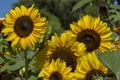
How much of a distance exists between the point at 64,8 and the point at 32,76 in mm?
50111

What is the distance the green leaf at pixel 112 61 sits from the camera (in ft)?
3.57

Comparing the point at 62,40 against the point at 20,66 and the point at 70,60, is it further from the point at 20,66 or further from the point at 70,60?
the point at 20,66

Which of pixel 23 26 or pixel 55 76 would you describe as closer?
pixel 55 76

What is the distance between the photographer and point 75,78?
1.75 metres

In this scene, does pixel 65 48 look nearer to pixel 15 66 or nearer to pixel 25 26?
pixel 25 26

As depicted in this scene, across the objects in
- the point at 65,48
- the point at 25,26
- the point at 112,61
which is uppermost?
the point at 25,26

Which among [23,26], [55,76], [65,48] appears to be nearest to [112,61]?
[55,76]

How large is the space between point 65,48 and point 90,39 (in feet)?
0.50

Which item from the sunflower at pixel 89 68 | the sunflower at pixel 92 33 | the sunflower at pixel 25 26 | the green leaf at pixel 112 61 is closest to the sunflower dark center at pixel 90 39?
the sunflower at pixel 92 33

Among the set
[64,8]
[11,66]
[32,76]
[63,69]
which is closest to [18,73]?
[11,66]

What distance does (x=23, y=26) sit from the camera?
2309 mm

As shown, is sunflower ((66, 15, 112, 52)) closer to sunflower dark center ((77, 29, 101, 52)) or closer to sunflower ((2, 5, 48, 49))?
Result: sunflower dark center ((77, 29, 101, 52))

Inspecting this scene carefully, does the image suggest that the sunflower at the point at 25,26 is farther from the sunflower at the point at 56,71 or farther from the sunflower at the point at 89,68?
the sunflower at the point at 89,68

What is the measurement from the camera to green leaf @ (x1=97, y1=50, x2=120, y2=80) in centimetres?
109
